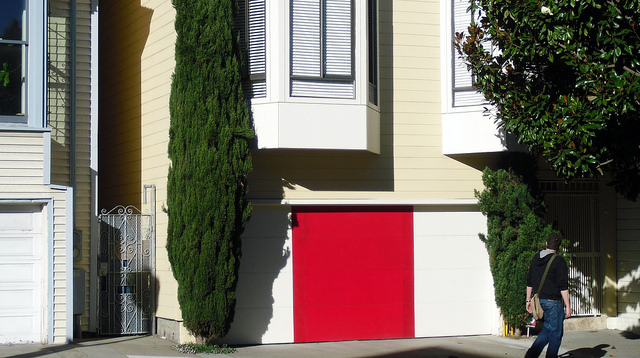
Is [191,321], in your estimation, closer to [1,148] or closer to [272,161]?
[272,161]

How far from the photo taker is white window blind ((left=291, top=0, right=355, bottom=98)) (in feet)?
41.6

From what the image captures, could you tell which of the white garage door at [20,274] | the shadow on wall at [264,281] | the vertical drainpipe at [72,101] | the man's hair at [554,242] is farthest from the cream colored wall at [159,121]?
the man's hair at [554,242]

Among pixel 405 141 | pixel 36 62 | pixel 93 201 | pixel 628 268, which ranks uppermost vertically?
pixel 36 62

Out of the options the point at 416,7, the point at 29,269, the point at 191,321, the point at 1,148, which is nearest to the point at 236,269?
the point at 191,321

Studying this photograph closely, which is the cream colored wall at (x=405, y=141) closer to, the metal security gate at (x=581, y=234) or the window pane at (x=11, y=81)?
the metal security gate at (x=581, y=234)

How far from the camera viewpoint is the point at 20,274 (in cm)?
1238

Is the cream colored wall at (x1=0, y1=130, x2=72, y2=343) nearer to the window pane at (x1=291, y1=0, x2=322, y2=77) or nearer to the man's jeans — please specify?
the window pane at (x1=291, y1=0, x2=322, y2=77)

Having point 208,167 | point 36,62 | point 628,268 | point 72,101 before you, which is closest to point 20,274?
point 72,101

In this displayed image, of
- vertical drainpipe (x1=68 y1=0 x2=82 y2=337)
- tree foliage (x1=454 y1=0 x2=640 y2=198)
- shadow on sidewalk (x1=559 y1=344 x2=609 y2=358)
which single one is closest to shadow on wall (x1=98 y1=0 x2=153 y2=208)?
vertical drainpipe (x1=68 y1=0 x2=82 y2=337)

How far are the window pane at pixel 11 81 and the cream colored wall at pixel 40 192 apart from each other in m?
0.46

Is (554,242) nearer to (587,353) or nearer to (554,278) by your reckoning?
(554,278)

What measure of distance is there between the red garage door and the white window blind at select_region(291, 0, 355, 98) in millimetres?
1989

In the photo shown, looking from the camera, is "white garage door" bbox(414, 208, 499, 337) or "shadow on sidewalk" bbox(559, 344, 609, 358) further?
"white garage door" bbox(414, 208, 499, 337)

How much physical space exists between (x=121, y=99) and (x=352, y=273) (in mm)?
5487
